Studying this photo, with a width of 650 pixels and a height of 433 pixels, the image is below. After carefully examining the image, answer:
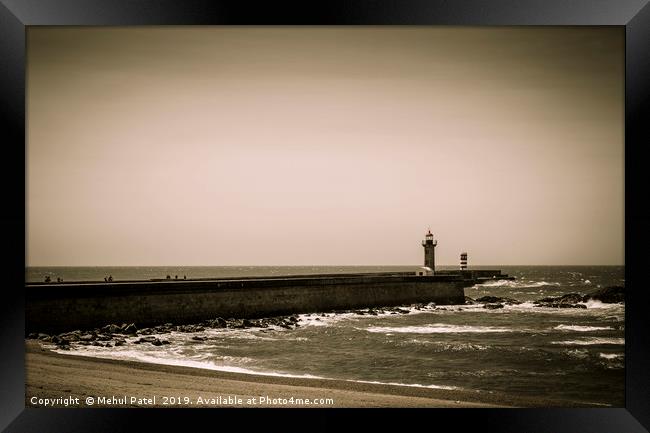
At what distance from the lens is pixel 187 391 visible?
492cm

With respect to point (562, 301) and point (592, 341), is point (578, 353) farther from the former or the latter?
point (562, 301)

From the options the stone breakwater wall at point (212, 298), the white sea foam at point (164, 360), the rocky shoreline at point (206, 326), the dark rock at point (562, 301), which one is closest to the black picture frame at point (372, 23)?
the rocky shoreline at point (206, 326)

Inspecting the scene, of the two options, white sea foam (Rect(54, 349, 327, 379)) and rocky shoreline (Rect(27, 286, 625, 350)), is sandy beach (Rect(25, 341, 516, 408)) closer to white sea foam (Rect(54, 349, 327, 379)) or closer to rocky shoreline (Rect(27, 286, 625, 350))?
white sea foam (Rect(54, 349, 327, 379))

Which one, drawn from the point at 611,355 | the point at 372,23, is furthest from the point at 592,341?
the point at 372,23

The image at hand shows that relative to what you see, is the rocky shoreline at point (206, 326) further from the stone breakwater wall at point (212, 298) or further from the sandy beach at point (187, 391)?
the sandy beach at point (187, 391)

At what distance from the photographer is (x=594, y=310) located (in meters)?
5.82

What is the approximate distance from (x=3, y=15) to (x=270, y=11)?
2.34 metres

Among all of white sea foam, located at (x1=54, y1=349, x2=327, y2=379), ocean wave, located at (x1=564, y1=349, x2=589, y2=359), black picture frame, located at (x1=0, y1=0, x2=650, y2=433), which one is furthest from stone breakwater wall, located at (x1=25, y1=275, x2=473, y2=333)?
ocean wave, located at (x1=564, y1=349, x2=589, y2=359)

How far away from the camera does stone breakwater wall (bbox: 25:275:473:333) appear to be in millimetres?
8297

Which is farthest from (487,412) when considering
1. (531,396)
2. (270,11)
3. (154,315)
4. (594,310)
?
(154,315)

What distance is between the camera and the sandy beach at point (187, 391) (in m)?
4.72

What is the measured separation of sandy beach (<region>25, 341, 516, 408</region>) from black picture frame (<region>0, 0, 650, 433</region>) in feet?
0.45

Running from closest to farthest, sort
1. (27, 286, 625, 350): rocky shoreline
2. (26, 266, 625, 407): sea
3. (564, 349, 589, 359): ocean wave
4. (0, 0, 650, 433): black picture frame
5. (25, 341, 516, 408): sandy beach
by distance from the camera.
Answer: (0, 0, 650, 433): black picture frame < (25, 341, 516, 408): sandy beach < (26, 266, 625, 407): sea < (564, 349, 589, 359): ocean wave < (27, 286, 625, 350): rocky shoreline

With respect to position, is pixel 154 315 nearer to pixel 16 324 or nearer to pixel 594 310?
pixel 16 324
